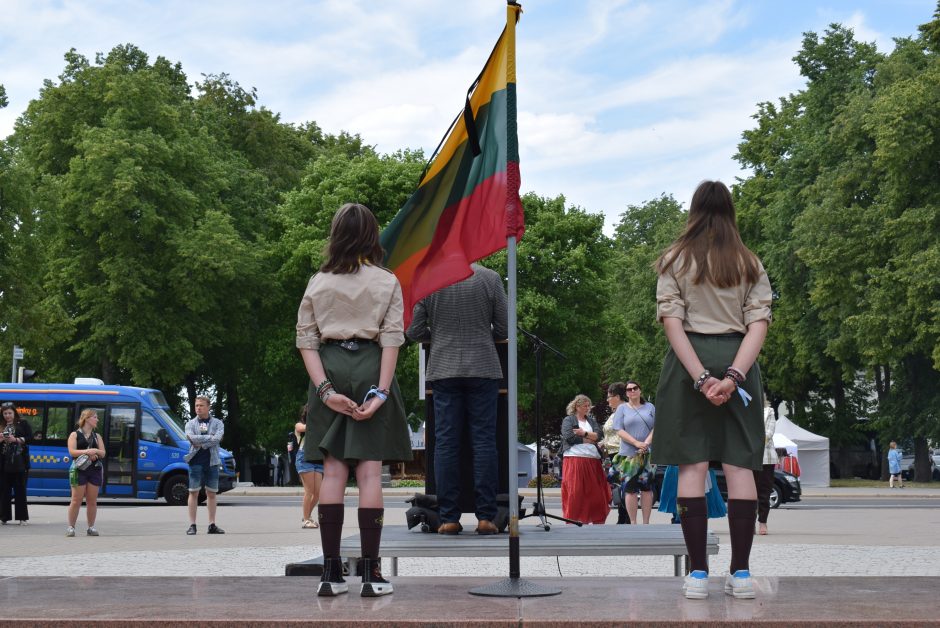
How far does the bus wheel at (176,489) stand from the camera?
28797mm

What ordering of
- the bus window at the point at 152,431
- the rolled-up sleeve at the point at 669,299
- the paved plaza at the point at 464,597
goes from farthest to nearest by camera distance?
the bus window at the point at 152,431, the rolled-up sleeve at the point at 669,299, the paved plaza at the point at 464,597

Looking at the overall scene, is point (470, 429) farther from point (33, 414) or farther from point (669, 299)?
point (33, 414)

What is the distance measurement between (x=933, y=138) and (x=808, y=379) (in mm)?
16240

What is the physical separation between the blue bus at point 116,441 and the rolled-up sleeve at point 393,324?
76.7 ft

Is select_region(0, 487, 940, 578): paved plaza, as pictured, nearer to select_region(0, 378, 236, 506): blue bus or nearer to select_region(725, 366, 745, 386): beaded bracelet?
select_region(0, 378, 236, 506): blue bus

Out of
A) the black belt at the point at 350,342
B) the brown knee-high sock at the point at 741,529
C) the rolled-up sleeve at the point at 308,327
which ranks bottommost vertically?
the brown knee-high sock at the point at 741,529

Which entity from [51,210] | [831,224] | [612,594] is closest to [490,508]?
[612,594]

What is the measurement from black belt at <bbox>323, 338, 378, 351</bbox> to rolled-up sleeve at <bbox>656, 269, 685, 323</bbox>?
1.43 metres

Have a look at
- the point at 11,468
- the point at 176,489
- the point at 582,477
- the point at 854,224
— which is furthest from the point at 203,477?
the point at 854,224

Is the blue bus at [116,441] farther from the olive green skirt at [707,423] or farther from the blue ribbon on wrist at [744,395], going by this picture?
the blue ribbon on wrist at [744,395]

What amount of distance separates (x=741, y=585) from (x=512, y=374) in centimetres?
161

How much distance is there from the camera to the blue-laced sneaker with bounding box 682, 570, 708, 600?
5961 mm

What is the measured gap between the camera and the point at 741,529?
239 inches

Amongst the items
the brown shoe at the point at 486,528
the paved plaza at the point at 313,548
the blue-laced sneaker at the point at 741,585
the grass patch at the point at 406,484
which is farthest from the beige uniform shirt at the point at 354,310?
the grass patch at the point at 406,484
